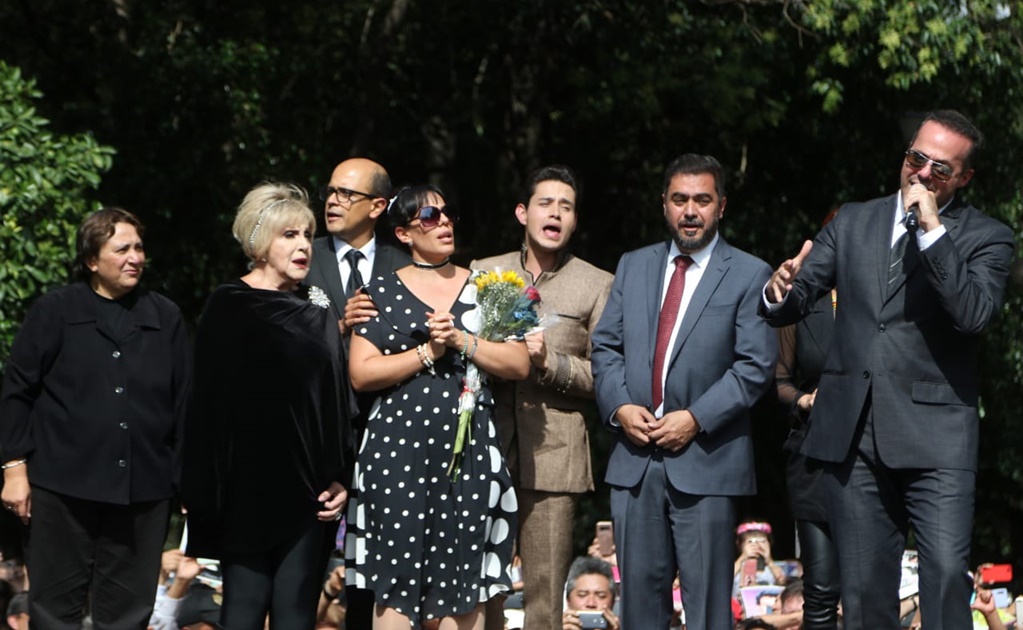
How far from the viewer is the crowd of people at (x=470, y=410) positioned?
5.30m

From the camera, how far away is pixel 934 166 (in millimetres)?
5211

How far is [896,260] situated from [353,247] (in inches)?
88.8

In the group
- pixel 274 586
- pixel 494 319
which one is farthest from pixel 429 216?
pixel 274 586

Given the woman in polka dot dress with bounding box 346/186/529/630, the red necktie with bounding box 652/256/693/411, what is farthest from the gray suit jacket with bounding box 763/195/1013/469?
the woman in polka dot dress with bounding box 346/186/529/630

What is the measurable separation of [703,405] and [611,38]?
709 cm

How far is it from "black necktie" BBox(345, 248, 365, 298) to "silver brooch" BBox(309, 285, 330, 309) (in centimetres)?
25

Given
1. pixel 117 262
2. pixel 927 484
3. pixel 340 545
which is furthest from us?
pixel 340 545

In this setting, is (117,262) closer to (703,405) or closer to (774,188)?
(703,405)

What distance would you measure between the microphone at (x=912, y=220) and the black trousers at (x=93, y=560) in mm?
3034

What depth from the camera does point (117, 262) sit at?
6184 mm

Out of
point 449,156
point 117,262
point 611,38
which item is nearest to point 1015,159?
point 611,38

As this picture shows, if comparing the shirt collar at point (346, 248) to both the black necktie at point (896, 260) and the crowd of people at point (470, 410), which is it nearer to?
the crowd of people at point (470, 410)

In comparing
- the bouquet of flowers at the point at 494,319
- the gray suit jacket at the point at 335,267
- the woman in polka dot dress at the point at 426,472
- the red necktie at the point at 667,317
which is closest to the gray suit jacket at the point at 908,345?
the red necktie at the point at 667,317

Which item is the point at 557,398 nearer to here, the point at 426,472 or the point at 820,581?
the point at 426,472
